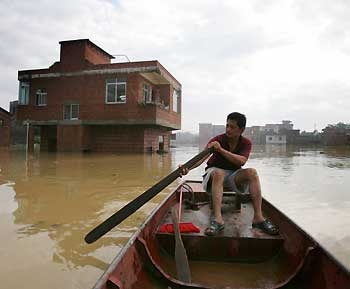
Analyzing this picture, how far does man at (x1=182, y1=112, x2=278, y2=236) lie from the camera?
3.07 meters

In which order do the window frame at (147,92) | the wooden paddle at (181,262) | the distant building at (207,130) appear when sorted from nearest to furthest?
1. the wooden paddle at (181,262)
2. the window frame at (147,92)
3. the distant building at (207,130)

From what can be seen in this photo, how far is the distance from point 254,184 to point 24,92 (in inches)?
824

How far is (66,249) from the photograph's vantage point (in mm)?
3020

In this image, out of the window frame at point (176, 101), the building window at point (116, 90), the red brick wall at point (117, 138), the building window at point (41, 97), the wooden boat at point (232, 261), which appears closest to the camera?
the wooden boat at point (232, 261)

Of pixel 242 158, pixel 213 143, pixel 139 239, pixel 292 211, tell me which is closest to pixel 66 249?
pixel 139 239

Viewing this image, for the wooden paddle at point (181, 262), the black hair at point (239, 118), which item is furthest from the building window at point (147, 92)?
the wooden paddle at point (181, 262)

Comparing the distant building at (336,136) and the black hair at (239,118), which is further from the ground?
the distant building at (336,136)

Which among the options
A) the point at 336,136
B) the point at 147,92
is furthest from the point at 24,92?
the point at 336,136

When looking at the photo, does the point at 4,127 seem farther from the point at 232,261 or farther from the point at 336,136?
the point at 336,136

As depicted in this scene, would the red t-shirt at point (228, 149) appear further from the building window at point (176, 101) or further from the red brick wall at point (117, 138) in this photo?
the building window at point (176, 101)

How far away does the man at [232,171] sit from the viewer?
10.1ft

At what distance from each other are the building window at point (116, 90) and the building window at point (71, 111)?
2367 mm

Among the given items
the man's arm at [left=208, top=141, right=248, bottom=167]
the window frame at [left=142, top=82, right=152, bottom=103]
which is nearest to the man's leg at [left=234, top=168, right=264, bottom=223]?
the man's arm at [left=208, top=141, right=248, bottom=167]

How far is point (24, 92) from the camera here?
20.4m
